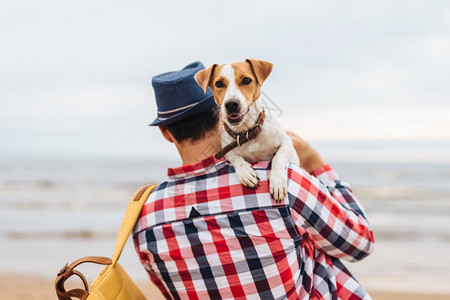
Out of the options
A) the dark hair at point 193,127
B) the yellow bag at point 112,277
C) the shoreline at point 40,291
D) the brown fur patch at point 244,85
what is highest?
the brown fur patch at point 244,85

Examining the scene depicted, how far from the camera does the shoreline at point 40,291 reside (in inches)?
184

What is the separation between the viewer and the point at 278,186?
1.48 metres

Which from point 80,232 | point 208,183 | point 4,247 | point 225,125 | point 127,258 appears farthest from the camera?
point 80,232

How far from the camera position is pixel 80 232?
7.64 m

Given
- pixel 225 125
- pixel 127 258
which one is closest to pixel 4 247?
pixel 127 258

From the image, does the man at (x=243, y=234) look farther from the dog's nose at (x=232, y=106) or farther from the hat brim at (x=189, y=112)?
the dog's nose at (x=232, y=106)

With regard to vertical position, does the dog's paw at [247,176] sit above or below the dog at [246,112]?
below

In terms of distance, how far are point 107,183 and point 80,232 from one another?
9.84m

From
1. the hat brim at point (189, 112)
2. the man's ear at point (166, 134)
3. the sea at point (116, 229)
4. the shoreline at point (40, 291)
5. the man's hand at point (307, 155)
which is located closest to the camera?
the hat brim at point (189, 112)

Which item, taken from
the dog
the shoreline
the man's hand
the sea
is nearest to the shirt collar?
the dog

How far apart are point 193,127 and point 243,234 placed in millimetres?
533

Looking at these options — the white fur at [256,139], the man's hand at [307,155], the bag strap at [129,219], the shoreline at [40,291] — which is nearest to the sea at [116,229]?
the shoreline at [40,291]

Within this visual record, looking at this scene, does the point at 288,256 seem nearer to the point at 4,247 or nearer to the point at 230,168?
the point at 230,168

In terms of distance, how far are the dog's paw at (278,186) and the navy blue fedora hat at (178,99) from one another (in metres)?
0.53
